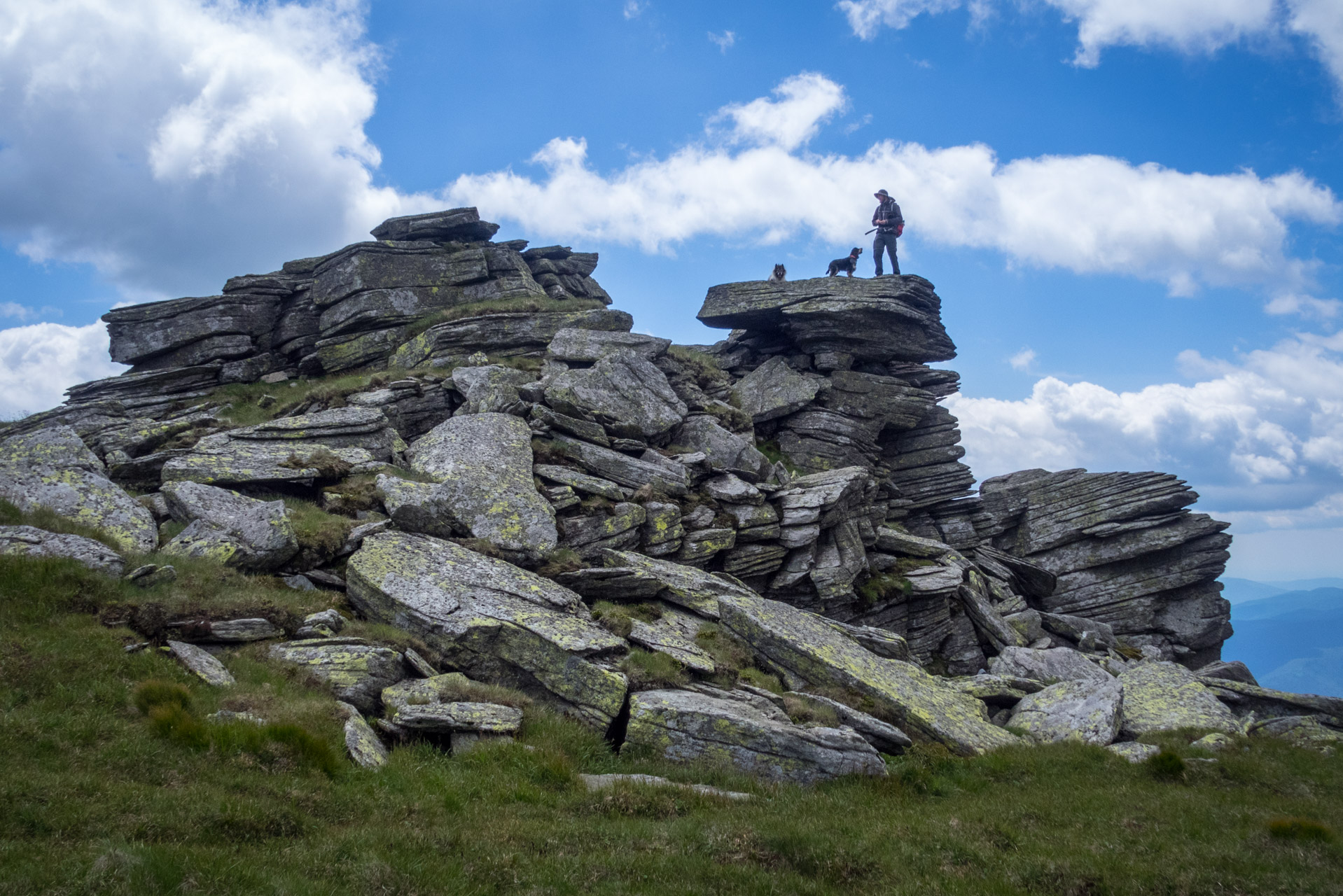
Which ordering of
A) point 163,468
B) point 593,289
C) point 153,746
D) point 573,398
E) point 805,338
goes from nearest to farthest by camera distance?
point 153,746, point 163,468, point 573,398, point 805,338, point 593,289

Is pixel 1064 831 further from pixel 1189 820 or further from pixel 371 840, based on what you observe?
pixel 371 840

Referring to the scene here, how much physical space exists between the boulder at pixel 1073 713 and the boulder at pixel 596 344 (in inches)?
852

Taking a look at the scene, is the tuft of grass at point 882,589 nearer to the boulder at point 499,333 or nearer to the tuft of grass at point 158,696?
the boulder at point 499,333

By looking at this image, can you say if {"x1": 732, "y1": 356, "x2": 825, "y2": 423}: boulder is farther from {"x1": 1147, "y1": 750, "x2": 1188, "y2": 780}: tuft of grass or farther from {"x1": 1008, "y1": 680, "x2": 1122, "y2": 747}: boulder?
{"x1": 1147, "y1": 750, "x2": 1188, "y2": 780}: tuft of grass

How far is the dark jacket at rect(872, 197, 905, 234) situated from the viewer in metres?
44.6

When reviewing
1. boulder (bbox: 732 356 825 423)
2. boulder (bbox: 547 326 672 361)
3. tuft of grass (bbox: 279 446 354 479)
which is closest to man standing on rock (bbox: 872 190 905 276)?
boulder (bbox: 732 356 825 423)

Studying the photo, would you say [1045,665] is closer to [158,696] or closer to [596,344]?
[596,344]

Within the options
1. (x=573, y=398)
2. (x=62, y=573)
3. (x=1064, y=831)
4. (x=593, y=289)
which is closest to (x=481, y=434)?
(x=573, y=398)

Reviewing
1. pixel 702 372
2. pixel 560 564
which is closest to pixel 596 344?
pixel 702 372

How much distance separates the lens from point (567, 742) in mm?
14438

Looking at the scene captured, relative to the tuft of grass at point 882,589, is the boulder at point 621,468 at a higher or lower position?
higher

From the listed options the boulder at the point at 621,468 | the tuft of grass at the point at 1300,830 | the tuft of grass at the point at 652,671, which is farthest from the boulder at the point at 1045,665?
the tuft of grass at the point at 652,671

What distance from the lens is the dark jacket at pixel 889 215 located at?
44.6 metres

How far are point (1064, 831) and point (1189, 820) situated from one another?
2718 millimetres
